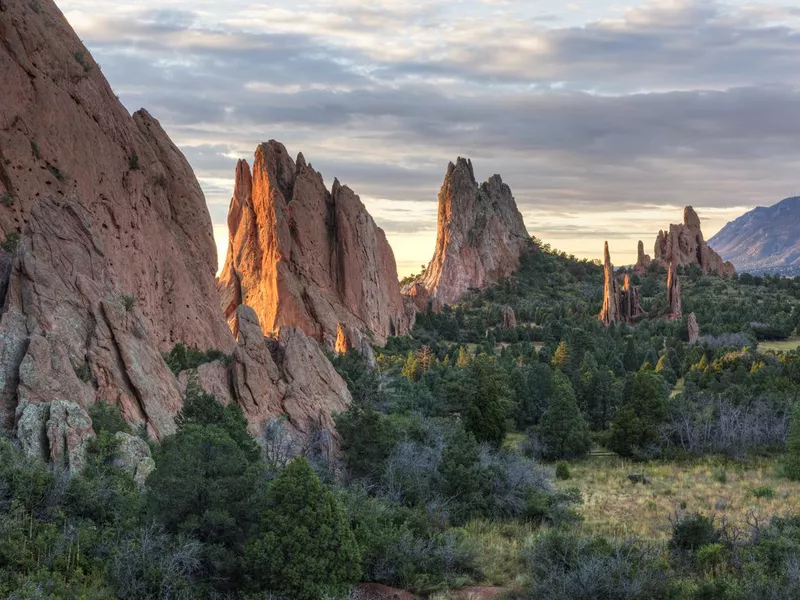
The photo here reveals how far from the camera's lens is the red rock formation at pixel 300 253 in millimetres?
81125

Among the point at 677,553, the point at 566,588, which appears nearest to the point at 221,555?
the point at 566,588

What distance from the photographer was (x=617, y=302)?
121 m

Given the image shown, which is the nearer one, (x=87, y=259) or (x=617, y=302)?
(x=87, y=259)

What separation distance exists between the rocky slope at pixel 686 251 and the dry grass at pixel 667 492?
111 metres

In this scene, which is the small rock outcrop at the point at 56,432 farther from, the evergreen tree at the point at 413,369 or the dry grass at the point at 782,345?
the dry grass at the point at 782,345

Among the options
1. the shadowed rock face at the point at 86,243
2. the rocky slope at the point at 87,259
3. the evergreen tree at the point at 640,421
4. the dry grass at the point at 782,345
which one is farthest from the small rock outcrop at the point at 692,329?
the rocky slope at the point at 87,259

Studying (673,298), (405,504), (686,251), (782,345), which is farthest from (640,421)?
(686,251)

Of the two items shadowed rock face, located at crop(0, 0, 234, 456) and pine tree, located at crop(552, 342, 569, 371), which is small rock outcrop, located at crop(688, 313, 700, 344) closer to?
pine tree, located at crop(552, 342, 569, 371)

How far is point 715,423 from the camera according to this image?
48938mm

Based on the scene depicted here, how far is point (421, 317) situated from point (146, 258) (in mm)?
72372

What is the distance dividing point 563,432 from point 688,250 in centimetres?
11611

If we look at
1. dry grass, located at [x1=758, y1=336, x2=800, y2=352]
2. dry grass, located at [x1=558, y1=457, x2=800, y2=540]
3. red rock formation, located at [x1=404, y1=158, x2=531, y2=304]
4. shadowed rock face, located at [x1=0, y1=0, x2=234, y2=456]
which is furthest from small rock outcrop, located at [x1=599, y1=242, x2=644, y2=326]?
shadowed rock face, located at [x1=0, y1=0, x2=234, y2=456]

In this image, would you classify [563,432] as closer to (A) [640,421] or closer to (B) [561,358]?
(A) [640,421]

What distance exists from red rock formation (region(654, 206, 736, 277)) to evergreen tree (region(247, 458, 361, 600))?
138m
